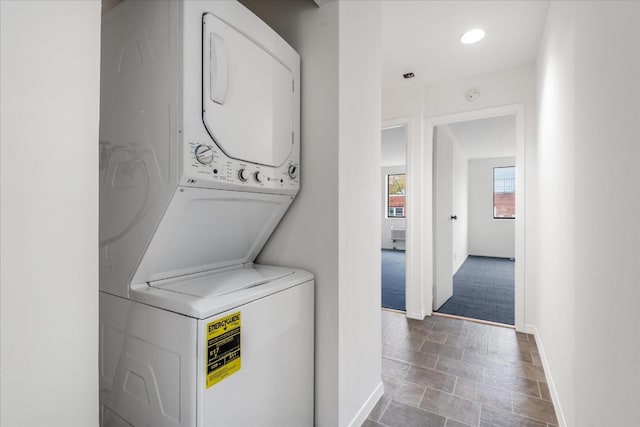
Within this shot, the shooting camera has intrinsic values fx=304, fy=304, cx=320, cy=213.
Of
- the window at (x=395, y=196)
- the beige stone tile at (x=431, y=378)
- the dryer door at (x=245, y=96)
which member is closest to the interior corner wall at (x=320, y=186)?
the dryer door at (x=245, y=96)

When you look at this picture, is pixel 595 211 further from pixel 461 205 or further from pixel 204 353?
pixel 461 205

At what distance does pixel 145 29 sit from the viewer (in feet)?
3.56

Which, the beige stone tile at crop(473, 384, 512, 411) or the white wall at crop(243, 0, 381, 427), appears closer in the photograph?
the white wall at crop(243, 0, 381, 427)

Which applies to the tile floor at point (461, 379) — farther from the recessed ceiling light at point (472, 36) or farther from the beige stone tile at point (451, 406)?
the recessed ceiling light at point (472, 36)

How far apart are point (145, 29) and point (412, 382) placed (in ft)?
8.00

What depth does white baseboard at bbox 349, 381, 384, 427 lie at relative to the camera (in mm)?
1623

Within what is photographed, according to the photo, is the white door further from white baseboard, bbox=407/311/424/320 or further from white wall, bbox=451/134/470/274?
white wall, bbox=451/134/470/274

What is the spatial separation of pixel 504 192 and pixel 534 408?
667cm

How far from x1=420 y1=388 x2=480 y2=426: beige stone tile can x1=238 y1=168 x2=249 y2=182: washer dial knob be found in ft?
5.64

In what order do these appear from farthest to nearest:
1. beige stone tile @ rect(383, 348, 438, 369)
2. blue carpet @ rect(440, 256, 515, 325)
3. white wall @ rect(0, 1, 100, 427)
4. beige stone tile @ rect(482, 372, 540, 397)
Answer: blue carpet @ rect(440, 256, 515, 325)
beige stone tile @ rect(383, 348, 438, 369)
beige stone tile @ rect(482, 372, 540, 397)
white wall @ rect(0, 1, 100, 427)

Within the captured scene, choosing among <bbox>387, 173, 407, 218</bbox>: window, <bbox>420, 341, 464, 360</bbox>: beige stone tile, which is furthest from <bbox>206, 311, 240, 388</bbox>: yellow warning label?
<bbox>387, 173, 407, 218</bbox>: window

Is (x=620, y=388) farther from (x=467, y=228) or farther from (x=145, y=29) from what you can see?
(x=467, y=228)

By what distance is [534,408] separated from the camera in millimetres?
1816

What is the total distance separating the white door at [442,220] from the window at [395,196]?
5.01m
